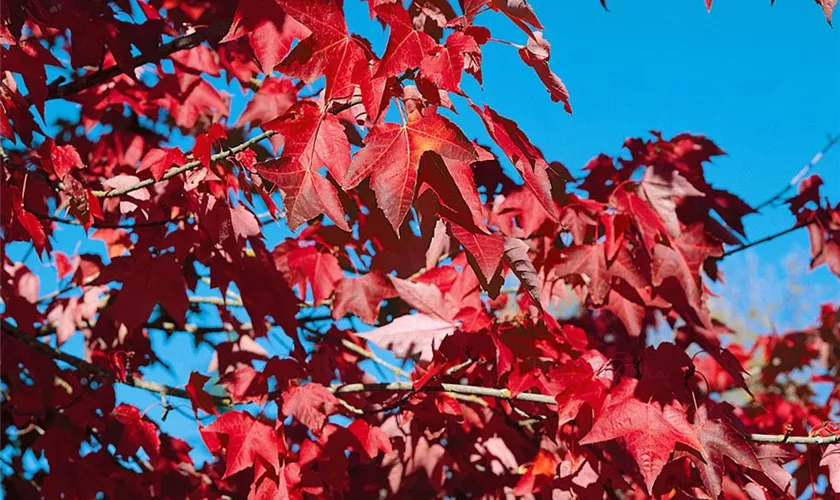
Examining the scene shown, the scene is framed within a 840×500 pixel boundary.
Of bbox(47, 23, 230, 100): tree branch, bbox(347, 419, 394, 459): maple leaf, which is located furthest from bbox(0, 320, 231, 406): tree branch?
bbox(47, 23, 230, 100): tree branch

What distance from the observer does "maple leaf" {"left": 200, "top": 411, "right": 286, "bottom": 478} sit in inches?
77.8

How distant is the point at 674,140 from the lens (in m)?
2.76

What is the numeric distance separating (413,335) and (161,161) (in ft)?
2.32

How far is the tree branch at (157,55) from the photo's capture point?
218 centimetres

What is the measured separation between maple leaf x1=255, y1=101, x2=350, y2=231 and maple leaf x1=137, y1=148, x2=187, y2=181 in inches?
18.1

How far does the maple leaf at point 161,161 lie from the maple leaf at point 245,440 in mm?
577

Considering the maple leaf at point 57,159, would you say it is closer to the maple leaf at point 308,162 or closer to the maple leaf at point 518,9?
the maple leaf at point 308,162

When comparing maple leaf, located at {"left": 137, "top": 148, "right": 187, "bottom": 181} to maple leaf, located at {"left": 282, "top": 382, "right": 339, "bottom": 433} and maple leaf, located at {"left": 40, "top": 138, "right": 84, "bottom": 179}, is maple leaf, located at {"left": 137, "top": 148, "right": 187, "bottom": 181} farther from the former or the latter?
maple leaf, located at {"left": 282, "top": 382, "right": 339, "bottom": 433}

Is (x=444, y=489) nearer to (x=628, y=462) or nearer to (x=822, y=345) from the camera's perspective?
(x=628, y=462)

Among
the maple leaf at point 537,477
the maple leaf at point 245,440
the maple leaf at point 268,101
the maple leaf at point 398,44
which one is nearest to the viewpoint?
the maple leaf at point 398,44

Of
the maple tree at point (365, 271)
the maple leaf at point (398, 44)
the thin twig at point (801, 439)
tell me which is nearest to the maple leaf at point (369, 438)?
the maple tree at point (365, 271)

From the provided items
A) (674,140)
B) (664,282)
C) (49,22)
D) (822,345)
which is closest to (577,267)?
(664,282)

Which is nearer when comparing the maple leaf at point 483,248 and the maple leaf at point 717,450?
the maple leaf at point 483,248

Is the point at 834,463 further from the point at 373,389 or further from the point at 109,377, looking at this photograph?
the point at 109,377
